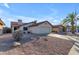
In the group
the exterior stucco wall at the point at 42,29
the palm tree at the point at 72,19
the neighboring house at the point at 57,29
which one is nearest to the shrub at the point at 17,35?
the exterior stucco wall at the point at 42,29

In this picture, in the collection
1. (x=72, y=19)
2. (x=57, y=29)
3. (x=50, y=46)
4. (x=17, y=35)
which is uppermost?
(x=72, y=19)

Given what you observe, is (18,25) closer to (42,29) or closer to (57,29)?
(42,29)

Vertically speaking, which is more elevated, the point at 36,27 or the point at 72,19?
the point at 72,19

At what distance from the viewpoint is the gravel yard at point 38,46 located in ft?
11.8

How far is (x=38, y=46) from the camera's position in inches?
146

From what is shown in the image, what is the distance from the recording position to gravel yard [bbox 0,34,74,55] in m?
3.61

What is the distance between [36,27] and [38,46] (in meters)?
0.39

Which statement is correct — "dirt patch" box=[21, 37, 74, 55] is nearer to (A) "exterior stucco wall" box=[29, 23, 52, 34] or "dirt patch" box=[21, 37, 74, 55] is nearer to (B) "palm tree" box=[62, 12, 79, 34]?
(A) "exterior stucco wall" box=[29, 23, 52, 34]

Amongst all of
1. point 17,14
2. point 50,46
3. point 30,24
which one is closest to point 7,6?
point 17,14

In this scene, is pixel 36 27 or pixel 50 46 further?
pixel 36 27

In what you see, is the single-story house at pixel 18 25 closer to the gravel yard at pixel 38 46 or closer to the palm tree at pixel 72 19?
the gravel yard at pixel 38 46

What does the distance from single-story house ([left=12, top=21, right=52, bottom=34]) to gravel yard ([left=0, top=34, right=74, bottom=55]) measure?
14 centimetres

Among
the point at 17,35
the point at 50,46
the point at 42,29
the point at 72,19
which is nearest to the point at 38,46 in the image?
the point at 50,46

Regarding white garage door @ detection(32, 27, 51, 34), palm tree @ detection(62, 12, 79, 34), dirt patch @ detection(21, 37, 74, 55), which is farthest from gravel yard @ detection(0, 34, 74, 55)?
palm tree @ detection(62, 12, 79, 34)
